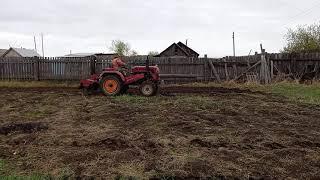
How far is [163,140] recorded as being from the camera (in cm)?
681

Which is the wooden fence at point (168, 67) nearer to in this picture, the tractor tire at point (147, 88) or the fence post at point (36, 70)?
the fence post at point (36, 70)

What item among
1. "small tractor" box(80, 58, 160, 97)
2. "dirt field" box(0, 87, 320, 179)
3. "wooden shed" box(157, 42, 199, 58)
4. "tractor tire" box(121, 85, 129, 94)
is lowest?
"dirt field" box(0, 87, 320, 179)

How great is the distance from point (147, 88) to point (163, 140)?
6.66 metres

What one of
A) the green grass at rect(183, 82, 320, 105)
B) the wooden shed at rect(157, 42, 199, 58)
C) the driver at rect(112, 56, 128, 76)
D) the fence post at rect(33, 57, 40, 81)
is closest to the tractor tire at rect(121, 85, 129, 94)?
the driver at rect(112, 56, 128, 76)

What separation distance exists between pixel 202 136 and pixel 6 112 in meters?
5.25

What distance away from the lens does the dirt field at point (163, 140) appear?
5324mm

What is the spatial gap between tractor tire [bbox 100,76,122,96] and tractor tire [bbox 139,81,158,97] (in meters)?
0.72

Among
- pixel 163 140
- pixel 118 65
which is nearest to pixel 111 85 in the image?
pixel 118 65

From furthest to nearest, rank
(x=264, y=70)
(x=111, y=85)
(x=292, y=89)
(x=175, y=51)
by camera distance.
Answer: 1. (x=175, y=51)
2. (x=264, y=70)
3. (x=292, y=89)
4. (x=111, y=85)

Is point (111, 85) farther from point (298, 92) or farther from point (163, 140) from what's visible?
point (163, 140)

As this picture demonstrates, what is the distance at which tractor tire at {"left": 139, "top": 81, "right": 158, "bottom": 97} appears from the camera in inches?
527

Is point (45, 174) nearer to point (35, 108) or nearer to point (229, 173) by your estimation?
point (229, 173)

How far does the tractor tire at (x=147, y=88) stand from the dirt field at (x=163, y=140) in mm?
2034

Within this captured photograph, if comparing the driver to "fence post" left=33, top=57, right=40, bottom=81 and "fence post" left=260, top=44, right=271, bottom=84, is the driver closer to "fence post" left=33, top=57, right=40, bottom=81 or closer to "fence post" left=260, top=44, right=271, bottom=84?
"fence post" left=33, top=57, right=40, bottom=81
